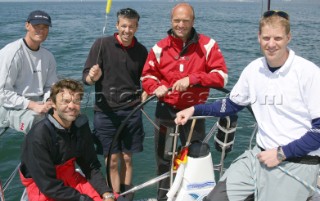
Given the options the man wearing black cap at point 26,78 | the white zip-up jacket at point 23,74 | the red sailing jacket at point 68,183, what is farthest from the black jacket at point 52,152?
the white zip-up jacket at point 23,74

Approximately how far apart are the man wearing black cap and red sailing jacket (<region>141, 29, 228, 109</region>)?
957 millimetres

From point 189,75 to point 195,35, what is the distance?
1.37 ft

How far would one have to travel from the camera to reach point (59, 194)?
2.61 m

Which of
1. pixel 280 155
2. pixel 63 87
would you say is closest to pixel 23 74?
pixel 63 87

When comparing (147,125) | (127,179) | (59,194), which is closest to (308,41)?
(147,125)

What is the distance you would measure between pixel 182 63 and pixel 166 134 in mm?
706

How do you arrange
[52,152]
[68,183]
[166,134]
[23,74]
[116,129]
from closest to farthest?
1. [52,152]
2. [68,183]
3. [23,74]
4. [166,134]
5. [116,129]

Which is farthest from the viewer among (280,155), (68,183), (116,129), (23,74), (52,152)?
(116,129)

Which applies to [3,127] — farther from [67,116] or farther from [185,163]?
[185,163]

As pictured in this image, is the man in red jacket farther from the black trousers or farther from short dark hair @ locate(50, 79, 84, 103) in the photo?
short dark hair @ locate(50, 79, 84, 103)

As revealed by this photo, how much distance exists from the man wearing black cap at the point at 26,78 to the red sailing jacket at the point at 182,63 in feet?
3.14

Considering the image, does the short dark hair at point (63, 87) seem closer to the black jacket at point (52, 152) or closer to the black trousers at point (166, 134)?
the black jacket at point (52, 152)

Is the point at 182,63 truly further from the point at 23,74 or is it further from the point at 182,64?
the point at 23,74

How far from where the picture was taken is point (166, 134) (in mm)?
3512
